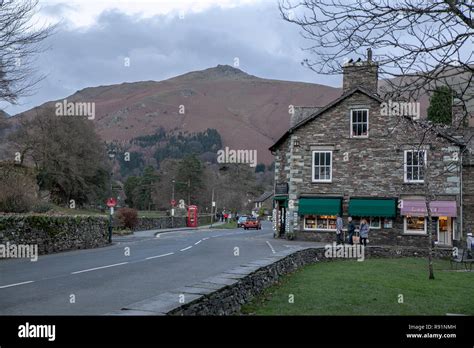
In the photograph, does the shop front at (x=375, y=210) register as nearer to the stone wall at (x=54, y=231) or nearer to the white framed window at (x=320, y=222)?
the white framed window at (x=320, y=222)

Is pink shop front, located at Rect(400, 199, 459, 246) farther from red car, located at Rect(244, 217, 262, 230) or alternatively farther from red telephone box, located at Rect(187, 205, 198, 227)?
red telephone box, located at Rect(187, 205, 198, 227)

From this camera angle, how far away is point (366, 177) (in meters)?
34.4

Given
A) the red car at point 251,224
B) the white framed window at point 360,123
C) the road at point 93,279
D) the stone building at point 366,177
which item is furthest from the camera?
the red car at point 251,224

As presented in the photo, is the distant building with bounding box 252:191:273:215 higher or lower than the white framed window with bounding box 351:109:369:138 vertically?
lower

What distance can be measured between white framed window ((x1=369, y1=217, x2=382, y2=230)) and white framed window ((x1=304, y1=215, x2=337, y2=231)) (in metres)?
2.41

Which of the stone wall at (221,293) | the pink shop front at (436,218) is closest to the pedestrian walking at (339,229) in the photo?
the pink shop front at (436,218)

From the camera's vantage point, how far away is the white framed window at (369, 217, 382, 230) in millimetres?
33906

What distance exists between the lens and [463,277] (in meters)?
17.2

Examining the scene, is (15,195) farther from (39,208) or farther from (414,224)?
(414,224)

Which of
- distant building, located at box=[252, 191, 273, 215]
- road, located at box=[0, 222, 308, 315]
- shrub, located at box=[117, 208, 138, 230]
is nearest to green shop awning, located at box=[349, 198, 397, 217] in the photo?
road, located at box=[0, 222, 308, 315]

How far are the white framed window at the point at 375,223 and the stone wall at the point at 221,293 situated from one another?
1749 cm

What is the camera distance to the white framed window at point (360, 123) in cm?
3462

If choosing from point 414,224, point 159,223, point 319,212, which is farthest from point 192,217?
point 414,224

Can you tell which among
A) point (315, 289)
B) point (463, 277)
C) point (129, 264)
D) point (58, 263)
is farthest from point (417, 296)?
point (58, 263)
